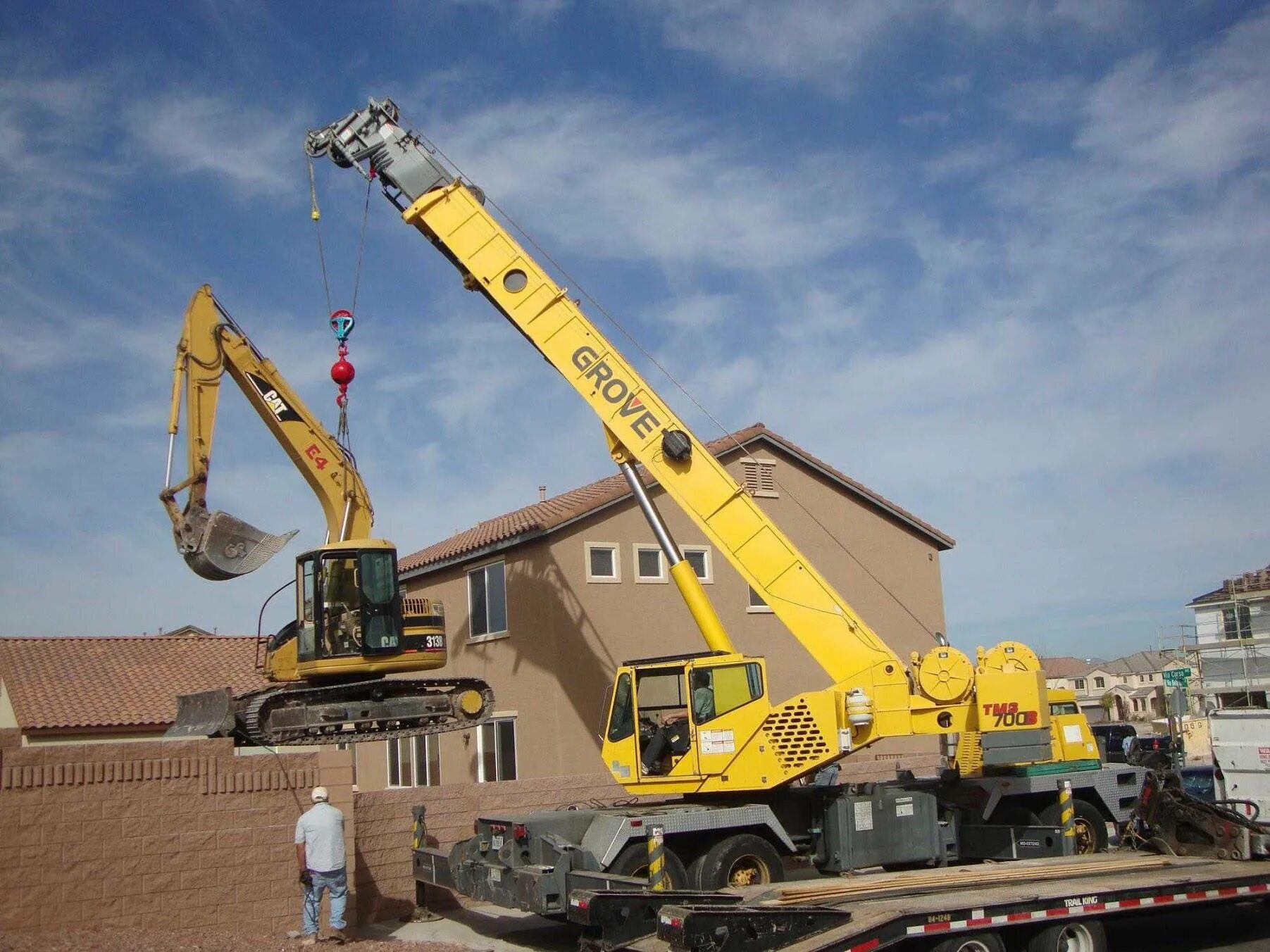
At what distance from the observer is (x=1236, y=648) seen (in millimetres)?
25266

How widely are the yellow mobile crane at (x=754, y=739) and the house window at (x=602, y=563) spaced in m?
6.69

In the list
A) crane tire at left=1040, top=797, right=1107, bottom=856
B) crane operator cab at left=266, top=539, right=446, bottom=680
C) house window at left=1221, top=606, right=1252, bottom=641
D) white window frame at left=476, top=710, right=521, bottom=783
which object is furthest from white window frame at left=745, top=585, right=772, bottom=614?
house window at left=1221, top=606, right=1252, bottom=641

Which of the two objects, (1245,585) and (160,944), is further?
(1245,585)

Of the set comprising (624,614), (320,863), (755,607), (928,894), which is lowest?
(928,894)

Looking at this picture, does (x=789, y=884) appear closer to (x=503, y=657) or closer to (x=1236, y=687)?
(x=503, y=657)

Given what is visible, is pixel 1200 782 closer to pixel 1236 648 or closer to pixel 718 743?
pixel 1236 648

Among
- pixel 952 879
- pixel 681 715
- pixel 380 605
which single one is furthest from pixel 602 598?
pixel 952 879

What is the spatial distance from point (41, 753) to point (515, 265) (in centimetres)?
811

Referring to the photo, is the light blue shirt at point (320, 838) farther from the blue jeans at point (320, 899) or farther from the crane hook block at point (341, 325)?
the crane hook block at point (341, 325)

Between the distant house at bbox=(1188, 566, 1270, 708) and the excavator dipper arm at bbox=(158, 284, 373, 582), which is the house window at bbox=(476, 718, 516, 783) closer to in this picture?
the excavator dipper arm at bbox=(158, 284, 373, 582)

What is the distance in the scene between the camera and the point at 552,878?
11.2 meters

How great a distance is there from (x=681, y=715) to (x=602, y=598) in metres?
8.84

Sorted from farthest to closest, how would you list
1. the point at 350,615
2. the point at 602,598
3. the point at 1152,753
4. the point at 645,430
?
Answer: the point at 602,598 < the point at 1152,753 < the point at 350,615 < the point at 645,430

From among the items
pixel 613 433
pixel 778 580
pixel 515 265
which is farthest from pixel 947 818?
pixel 515 265
